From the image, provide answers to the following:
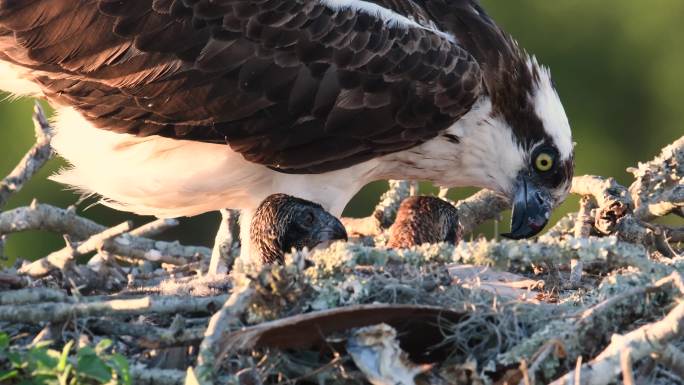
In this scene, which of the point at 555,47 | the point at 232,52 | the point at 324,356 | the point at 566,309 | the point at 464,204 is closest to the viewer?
the point at 324,356

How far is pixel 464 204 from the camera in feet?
23.1

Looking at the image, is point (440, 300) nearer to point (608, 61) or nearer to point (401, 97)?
point (401, 97)

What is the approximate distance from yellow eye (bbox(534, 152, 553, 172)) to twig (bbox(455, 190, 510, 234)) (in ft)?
1.78

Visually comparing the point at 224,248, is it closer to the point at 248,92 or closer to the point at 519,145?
the point at 248,92

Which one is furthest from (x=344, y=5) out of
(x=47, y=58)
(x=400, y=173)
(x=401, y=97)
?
(x=47, y=58)

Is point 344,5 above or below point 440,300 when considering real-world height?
above

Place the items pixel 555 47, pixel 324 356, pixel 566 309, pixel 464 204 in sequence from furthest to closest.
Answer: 1. pixel 555 47
2. pixel 464 204
3. pixel 566 309
4. pixel 324 356

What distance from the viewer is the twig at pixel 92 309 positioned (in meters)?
4.27

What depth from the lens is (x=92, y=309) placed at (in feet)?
14.1

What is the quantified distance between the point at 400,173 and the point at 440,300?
186cm

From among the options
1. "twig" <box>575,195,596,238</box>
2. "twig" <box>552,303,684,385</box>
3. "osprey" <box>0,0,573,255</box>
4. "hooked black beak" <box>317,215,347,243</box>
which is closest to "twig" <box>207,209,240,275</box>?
"osprey" <box>0,0,573,255</box>

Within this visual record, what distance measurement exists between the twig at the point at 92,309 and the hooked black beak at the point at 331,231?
1387mm

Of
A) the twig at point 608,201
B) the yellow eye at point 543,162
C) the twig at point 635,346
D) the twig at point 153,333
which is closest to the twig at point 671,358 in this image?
the twig at point 635,346

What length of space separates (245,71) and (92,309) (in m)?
1.86
